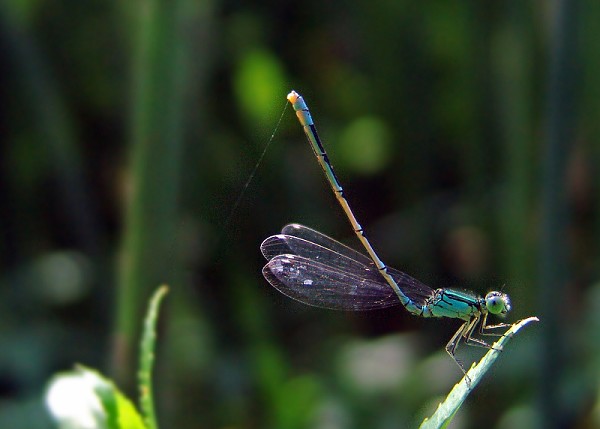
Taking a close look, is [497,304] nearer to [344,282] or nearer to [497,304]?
[497,304]

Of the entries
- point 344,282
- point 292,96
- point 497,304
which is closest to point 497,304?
point 497,304

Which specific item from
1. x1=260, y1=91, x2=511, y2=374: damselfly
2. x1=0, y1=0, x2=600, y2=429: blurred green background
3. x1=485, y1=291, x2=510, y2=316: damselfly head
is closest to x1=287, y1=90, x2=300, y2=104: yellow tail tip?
x1=260, y1=91, x2=511, y2=374: damselfly

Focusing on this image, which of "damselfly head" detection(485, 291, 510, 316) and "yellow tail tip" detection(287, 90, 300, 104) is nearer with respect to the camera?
"yellow tail tip" detection(287, 90, 300, 104)

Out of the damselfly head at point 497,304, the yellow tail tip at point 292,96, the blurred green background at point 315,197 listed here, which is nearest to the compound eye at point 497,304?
the damselfly head at point 497,304

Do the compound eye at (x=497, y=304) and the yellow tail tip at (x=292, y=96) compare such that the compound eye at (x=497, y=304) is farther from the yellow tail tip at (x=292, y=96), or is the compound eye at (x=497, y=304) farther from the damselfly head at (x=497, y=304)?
the yellow tail tip at (x=292, y=96)

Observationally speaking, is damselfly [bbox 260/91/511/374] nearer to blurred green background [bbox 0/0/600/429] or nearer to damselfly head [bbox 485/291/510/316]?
damselfly head [bbox 485/291/510/316]

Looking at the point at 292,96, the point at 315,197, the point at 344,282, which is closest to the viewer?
the point at 292,96

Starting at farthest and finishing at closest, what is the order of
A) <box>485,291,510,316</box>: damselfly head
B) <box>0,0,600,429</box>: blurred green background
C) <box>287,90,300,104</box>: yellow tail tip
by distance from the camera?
<box>0,0,600,429</box>: blurred green background
<box>485,291,510,316</box>: damselfly head
<box>287,90,300,104</box>: yellow tail tip
